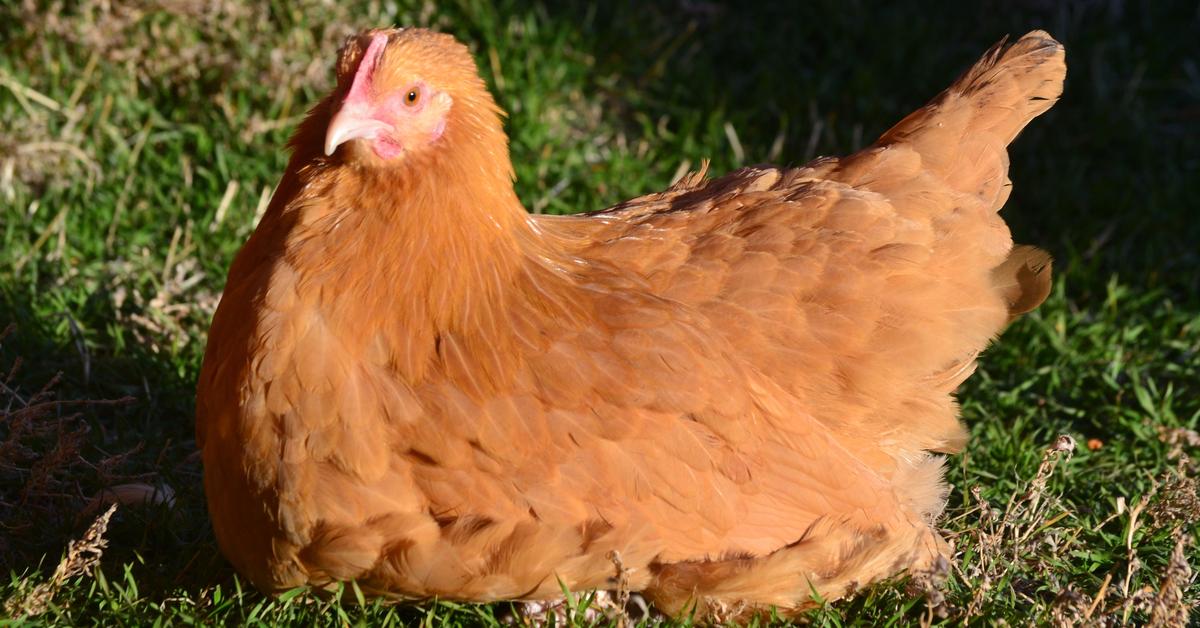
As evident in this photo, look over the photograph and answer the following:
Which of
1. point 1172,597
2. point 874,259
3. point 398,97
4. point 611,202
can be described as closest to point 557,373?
point 398,97

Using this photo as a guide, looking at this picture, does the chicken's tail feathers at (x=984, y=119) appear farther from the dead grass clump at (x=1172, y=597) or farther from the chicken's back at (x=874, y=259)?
the dead grass clump at (x=1172, y=597)

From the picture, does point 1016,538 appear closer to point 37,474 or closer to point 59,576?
point 59,576

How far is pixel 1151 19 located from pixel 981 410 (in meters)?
3.03

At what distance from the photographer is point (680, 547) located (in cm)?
302

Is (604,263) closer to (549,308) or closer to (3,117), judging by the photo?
(549,308)

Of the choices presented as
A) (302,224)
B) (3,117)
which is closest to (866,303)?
(302,224)

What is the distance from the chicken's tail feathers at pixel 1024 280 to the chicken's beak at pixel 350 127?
1833mm

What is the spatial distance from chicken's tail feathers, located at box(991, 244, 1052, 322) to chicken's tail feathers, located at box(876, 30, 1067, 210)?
0.21 metres

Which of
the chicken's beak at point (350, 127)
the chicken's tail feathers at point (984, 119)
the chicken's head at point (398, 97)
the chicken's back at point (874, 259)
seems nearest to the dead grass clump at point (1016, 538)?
the chicken's back at point (874, 259)

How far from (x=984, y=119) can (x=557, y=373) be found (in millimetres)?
1576

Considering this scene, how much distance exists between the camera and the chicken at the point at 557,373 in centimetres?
278

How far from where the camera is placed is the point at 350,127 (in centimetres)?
265

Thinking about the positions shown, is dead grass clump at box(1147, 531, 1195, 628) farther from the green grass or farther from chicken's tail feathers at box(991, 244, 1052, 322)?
chicken's tail feathers at box(991, 244, 1052, 322)

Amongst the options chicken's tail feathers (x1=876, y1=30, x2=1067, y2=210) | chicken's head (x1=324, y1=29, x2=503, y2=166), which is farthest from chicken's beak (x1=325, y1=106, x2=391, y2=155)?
chicken's tail feathers (x1=876, y1=30, x2=1067, y2=210)
